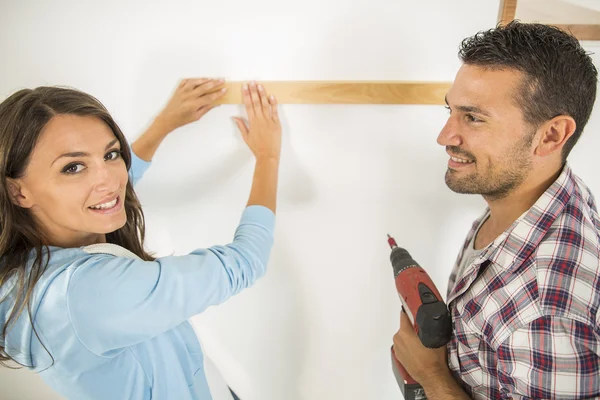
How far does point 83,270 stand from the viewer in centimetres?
74

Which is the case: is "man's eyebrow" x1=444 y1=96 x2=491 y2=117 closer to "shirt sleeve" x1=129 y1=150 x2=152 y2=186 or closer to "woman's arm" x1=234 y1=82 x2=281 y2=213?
"woman's arm" x1=234 y1=82 x2=281 y2=213

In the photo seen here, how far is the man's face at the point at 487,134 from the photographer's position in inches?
32.8

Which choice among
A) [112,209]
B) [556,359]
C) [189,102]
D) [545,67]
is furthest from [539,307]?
[189,102]

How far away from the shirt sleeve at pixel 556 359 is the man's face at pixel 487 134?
340mm

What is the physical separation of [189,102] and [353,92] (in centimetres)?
50

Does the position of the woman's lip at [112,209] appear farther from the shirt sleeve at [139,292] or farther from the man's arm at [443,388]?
the man's arm at [443,388]

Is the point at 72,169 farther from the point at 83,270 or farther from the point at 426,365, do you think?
the point at 426,365

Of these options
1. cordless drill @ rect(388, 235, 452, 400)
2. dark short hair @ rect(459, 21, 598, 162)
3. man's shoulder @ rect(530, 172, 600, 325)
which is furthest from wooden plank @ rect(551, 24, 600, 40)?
cordless drill @ rect(388, 235, 452, 400)

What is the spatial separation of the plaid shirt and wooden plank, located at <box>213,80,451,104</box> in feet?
1.37

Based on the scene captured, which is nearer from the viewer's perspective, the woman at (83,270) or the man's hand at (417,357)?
the woman at (83,270)

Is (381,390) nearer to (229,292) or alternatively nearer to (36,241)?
(229,292)

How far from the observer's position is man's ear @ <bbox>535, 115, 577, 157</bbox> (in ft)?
2.70

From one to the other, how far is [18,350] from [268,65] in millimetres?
952

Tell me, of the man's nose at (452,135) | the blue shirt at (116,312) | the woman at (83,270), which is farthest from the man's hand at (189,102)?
the man's nose at (452,135)
